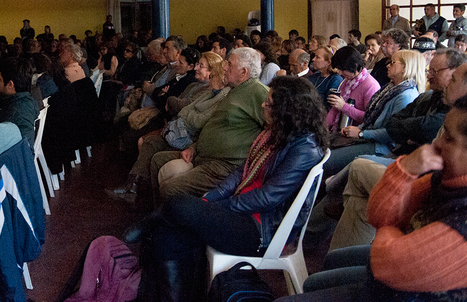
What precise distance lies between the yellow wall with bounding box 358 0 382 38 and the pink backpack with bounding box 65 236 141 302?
11033 millimetres

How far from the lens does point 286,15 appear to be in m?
13.4

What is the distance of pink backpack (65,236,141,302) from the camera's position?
6.95 ft

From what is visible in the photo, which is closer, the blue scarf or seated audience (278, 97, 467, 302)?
seated audience (278, 97, 467, 302)

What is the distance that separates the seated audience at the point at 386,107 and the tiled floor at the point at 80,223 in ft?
1.91

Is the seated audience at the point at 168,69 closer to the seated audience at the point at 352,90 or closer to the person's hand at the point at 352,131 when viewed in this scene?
the seated audience at the point at 352,90

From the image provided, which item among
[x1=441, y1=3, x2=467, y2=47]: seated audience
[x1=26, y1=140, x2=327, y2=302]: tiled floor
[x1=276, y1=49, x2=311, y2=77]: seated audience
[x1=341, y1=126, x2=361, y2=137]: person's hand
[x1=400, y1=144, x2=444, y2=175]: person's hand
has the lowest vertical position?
[x1=26, y1=140, x2=327, y2=302]: tiled floor

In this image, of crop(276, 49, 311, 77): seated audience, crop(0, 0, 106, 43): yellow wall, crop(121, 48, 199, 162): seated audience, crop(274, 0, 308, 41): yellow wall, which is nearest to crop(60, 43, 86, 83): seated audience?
crop(121, 48, 199, 162): seated audience

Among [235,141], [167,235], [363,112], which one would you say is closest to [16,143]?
[167,235]

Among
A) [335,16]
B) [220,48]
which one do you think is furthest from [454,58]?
[335,16]

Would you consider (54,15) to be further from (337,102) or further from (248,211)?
(248,211)

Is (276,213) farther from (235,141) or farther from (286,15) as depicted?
(286,15)

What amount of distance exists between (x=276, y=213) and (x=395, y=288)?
85cm

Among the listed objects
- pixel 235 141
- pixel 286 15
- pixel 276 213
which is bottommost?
pixel 276 213

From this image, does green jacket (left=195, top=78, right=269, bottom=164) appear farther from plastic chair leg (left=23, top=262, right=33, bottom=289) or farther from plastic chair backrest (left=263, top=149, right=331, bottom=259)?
plastic chair leg (left=23, top=262, right=33, bottom=289)
